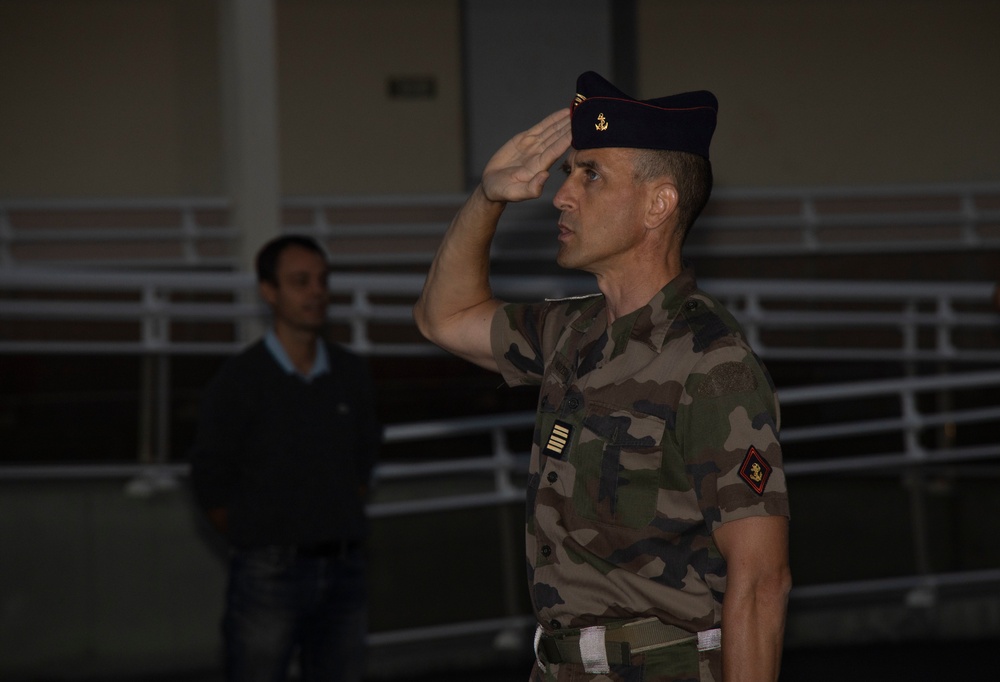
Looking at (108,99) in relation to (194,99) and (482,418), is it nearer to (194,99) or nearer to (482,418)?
(194,99)

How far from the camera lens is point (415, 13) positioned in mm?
10961

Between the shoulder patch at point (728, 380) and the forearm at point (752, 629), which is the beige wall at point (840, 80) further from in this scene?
the forearm at point (752, 629)

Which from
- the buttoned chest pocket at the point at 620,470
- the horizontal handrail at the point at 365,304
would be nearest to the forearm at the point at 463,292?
the buttoned chest pocket at the point at 620,470

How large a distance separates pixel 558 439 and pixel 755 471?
0.39 m

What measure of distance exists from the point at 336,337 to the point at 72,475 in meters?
4.21

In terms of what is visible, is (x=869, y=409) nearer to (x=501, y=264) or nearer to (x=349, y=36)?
(x=501, y=264)

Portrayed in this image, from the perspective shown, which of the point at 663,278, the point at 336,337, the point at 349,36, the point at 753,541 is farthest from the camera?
the point at 349,36

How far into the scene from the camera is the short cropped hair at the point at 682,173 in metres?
2.17

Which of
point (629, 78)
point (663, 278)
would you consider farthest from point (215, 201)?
point (663, 278)

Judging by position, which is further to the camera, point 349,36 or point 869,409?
point 349,36

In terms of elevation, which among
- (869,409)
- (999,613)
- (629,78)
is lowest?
(999,613)

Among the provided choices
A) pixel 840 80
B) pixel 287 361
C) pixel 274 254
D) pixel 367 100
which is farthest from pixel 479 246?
pixel 840 80

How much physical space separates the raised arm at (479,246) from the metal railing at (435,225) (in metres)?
6.55

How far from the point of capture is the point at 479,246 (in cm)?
243
